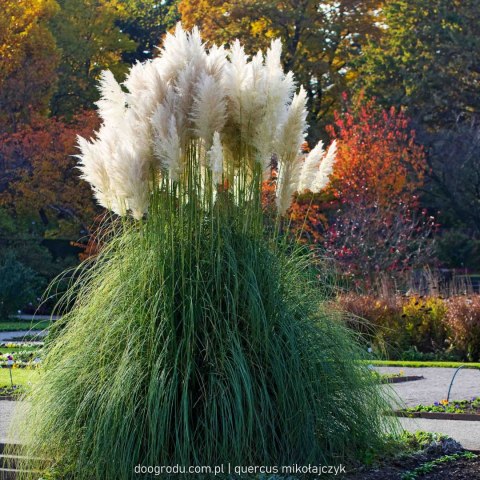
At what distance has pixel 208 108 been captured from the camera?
5.51 metres

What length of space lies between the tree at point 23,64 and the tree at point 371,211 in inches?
349

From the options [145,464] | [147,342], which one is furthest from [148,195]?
[145,464]

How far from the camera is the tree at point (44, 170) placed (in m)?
24.9

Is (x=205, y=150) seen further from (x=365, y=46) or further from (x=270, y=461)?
(x=365, y=46)

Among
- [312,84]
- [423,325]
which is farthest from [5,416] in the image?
[312,84]

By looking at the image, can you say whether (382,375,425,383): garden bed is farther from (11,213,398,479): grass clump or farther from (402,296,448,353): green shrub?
(11,213,398,479): grass clump

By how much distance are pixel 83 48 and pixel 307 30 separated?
724 centimetres

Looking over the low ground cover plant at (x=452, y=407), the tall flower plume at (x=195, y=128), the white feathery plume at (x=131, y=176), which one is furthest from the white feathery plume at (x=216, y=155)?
the low ground cover plant at (x=452, y=407)

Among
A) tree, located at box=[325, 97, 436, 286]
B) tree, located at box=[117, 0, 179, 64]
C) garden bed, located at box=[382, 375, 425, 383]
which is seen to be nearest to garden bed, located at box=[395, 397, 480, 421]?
Result: garden bed, located at box=[382, 375, 425, 383]

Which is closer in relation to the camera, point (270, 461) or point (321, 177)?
point (270, 461)

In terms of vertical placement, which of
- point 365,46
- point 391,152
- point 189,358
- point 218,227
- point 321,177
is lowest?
point 189,358

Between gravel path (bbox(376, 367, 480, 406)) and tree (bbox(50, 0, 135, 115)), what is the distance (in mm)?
19114

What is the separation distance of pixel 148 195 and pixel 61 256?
21.3 meters

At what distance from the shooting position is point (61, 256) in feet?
87.4
